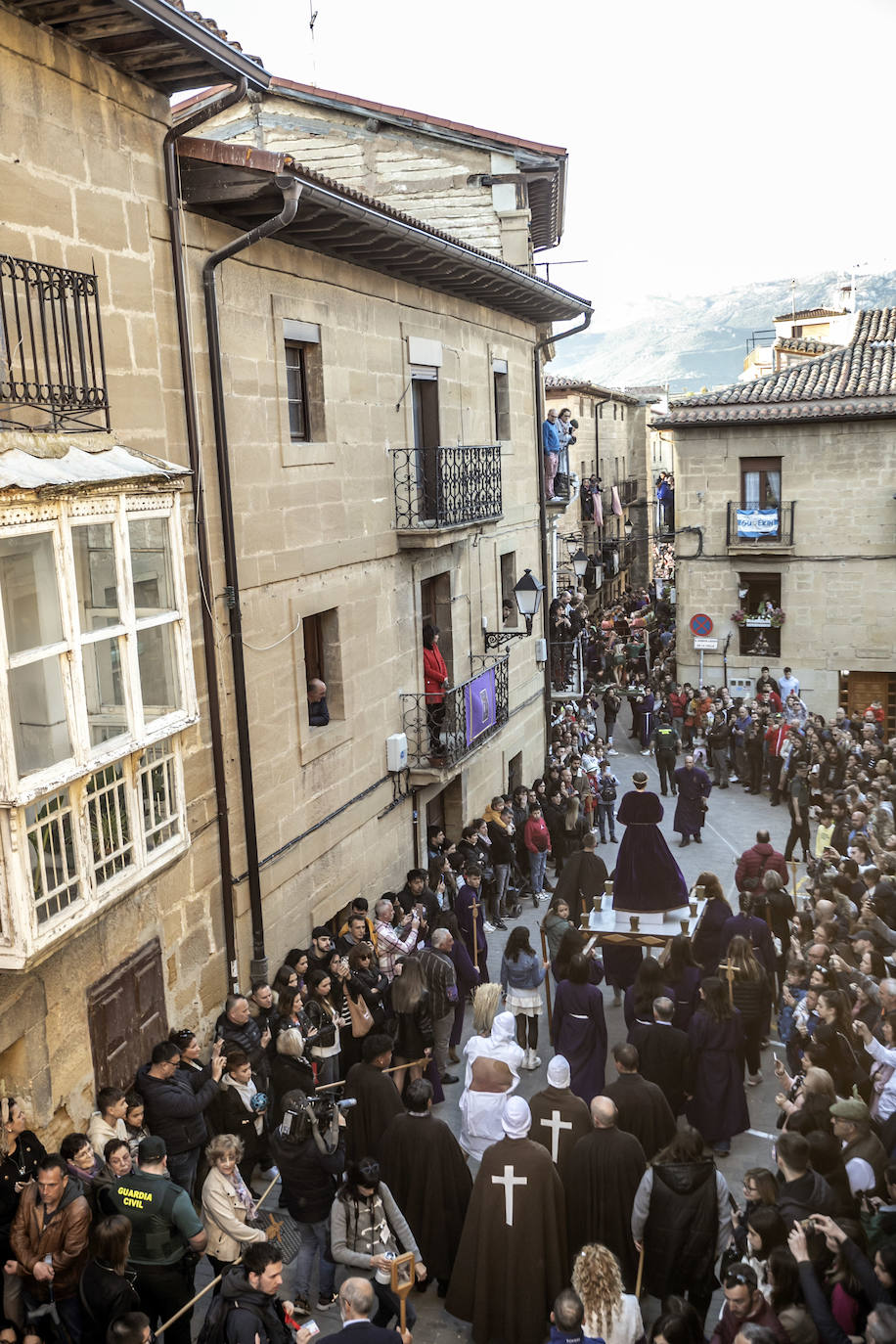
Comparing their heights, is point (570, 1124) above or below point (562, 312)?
below

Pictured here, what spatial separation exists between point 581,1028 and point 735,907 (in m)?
6.48

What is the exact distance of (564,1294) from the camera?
552 cm

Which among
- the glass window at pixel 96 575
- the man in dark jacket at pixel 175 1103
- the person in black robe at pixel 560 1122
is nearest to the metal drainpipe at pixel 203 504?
the glass window at pixel 96 575

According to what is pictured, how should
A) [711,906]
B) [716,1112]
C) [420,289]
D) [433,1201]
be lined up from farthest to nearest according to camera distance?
[420,289] → [711,906] → [716,1112] → [433,1201]

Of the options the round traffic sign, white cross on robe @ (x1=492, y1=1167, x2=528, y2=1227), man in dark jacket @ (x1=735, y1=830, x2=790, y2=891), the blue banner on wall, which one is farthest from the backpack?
the blue banner on wall

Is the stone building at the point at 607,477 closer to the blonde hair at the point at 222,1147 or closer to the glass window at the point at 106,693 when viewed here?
the glass window at the point at 106,693

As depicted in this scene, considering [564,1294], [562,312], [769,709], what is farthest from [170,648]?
[769,709]

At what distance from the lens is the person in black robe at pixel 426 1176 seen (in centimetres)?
718

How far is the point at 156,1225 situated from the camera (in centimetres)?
614

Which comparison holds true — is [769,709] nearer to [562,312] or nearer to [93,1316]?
[562,312]

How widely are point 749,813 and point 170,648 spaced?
14.2m

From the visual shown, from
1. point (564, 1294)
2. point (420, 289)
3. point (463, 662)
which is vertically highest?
point (420, 289)

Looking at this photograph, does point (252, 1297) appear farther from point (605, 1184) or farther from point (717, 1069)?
point (717, 1069)

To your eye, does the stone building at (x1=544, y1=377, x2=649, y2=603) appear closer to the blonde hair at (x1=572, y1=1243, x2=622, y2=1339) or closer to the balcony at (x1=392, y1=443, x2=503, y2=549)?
the balcony at (x1=392, y1=443, x2=503, y2=549)
